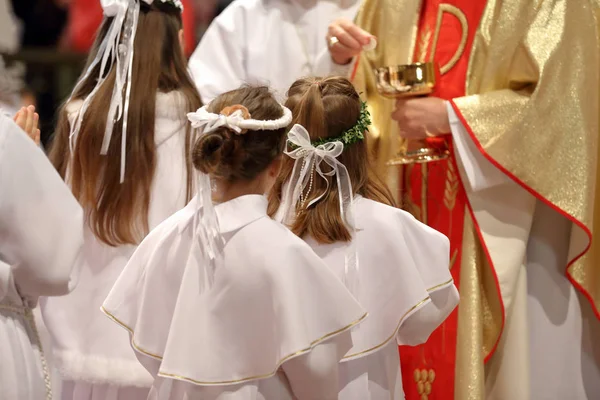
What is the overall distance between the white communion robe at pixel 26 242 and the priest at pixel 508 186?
136 centimetres

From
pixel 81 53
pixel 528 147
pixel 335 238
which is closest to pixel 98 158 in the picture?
pixel 335 238

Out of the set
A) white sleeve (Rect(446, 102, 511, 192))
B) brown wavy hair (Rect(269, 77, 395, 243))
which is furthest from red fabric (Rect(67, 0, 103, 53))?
brown wavy hair (Rect(269, 77, 395, 243))

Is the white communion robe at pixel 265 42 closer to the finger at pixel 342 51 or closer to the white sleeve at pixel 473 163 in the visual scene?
the finger at pixel 342 51

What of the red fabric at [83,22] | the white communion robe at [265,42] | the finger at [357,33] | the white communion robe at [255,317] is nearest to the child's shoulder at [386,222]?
the white communion robe at [255,317]

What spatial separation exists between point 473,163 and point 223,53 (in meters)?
1.22

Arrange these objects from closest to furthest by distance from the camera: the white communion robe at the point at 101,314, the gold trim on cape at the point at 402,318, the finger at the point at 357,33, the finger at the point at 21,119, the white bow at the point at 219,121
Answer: the white bow at the point at 219,121, the gold trim on cape at the point at 402,318, the finger at the point at 21,119, the white communion robe at the point at 101,314, the finger at the point at 357,33

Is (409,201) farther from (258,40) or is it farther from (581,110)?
(258,40)

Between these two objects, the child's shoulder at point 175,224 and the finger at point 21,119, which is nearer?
the child's shoulder at point 175,224

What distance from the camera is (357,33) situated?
10.9 ft

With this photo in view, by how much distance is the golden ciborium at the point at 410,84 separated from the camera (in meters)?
3.13

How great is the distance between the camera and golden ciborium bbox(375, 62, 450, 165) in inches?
123

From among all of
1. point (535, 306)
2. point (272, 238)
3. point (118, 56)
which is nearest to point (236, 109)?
point (272, 238)

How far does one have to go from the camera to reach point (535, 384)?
11.0 feet

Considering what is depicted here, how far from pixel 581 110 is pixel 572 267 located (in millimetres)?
527
